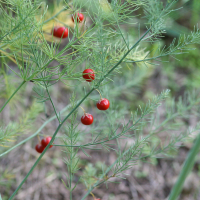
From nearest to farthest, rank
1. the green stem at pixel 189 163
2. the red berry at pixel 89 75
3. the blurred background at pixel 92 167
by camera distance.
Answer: the green stem at pixel 189 163 < the red berry at pixel 89 75 < the blurred background at pixel 92 167

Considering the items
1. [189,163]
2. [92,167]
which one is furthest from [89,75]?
[92,167]

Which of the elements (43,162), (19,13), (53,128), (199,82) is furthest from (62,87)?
(19,13)

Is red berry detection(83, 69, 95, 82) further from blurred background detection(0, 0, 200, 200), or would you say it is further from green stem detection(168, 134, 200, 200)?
blurred background detection(0, 0, 200, 200)

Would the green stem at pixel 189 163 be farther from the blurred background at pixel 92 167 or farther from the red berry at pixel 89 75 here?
the blurred background at pixel 92 167

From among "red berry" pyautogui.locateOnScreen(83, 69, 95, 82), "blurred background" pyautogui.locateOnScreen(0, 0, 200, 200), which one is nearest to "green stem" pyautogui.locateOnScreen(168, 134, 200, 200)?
"red berry" pyautogui.locateOnScreen(83, 69, 95, 82)

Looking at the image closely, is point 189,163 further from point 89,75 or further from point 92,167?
point 92,167

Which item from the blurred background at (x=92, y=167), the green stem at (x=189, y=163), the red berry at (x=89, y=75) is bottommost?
the blurred background at (x=92, y=167)

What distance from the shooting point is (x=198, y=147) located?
261 mm

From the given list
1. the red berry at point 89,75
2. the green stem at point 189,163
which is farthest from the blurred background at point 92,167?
the green stem at point 189,163

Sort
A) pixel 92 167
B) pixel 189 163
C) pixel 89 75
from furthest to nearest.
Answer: pixel 92 167, pixel 89 75, pixel 189 163

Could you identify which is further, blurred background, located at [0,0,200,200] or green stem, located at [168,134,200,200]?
blurred background, located at [0,0,200,200]

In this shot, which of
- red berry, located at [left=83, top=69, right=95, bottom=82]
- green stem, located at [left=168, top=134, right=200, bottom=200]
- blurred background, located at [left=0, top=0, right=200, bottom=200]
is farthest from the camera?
blurred background, located at [left=0, top=0, right=200, bottom=200]

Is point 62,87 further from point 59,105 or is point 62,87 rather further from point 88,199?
point 88,199

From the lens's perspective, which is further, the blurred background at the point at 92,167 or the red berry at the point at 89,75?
the blurred background at the point at 92,167
